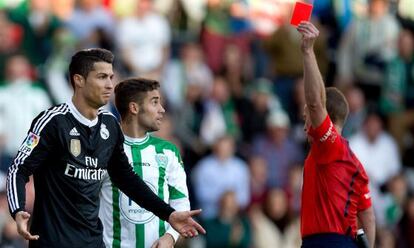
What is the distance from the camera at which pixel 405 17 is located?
20.2m

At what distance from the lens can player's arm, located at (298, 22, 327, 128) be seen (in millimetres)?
9836

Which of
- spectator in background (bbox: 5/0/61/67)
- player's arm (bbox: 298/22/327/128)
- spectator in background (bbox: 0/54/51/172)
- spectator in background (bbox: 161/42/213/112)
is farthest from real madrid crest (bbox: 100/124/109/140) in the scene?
spectator in background (bbox: 5/0/61/67)

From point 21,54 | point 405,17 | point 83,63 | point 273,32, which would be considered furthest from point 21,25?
point 83,63

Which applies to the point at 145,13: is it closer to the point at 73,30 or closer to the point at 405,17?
the point at 73,30

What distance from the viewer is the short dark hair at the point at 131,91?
10578mm

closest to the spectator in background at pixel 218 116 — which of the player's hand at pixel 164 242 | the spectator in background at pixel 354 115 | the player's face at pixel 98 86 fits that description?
the spectator in background at pixel 354 115

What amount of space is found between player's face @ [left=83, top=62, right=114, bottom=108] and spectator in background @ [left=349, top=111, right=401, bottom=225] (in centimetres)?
922

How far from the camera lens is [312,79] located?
9.88 metres

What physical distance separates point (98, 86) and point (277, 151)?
8.91 meters

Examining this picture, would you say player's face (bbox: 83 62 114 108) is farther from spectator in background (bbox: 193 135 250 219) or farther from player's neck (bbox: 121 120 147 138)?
spectator in background (bbox: 193 135 250 219)

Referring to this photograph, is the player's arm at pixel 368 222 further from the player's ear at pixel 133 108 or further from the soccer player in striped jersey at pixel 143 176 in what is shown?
the player's ear at pixel 133 108

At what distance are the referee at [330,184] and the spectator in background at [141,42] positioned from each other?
8510 millimetres

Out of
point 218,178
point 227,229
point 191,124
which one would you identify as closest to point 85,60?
point 227,229

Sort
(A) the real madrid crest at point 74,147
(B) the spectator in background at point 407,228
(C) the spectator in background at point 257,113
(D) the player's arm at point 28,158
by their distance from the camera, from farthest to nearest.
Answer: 1. (C) the spectator in background at point 257,113
2. (B) the spectator in background at point 407,228
3. (A) the real madrid crest at point 74,147
4. (D) the player's arm at point 28,158
